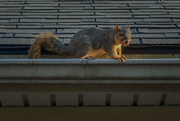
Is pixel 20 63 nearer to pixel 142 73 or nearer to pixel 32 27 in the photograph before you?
pixel 142 73

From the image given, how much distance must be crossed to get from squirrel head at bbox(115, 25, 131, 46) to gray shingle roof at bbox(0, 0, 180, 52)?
0.11 metres

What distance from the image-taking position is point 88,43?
2.96m

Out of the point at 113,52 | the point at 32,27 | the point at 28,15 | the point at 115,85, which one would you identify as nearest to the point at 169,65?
the point at 115,85

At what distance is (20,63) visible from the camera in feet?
7.71

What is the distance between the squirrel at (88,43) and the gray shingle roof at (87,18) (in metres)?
0.13

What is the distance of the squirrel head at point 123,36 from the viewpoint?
2.84 m

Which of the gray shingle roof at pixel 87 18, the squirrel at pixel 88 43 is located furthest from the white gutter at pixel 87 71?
the gray shingle roof at pixel 87 18

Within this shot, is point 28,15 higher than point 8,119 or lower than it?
higher

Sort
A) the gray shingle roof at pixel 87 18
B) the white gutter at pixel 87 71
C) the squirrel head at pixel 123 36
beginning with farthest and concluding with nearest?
the gray shingle roof at pixel 87 18
the squirrel head at pixel 123 36
the white gutter at pixel 87 71

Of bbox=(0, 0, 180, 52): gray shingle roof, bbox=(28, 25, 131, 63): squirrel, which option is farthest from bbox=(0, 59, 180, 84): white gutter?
bbox=(0, 0, 180, 52): gray shingle roof

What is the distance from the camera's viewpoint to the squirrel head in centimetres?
284

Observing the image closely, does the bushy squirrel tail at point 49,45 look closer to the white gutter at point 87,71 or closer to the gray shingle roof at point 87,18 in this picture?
the gray shingle roof at point 87,18

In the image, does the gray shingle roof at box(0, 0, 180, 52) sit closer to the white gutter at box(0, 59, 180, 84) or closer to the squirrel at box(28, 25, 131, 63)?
the squirrel at box(28, 25, 131, 63)

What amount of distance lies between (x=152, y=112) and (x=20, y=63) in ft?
3.92
